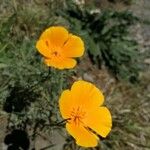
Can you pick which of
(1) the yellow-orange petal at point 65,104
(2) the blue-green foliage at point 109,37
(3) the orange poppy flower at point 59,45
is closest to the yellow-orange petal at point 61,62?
(3) the orange poppy flower at point 59,45

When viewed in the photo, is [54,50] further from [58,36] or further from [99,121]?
[99,121]

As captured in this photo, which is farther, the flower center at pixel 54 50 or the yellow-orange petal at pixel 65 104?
the flower center at pixel 54 50

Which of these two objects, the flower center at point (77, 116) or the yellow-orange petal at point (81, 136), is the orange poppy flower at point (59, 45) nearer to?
the flower center at point (77, 116)

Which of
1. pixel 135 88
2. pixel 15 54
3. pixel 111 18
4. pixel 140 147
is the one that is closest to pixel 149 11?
pixel 111 18

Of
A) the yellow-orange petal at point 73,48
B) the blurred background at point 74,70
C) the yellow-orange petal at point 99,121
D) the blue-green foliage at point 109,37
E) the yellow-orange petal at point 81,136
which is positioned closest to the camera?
the yellow-orange petal at point 81,136

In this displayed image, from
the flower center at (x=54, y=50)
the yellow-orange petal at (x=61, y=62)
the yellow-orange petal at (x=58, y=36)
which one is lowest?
the yellow-orange petal at (x=61, y=62)

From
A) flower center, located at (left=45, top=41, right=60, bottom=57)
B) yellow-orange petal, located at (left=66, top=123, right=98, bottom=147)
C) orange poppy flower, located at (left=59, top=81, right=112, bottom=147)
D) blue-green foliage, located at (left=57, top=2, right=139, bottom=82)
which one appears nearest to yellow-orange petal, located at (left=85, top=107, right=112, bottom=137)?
orange poppy flower, located at (left=59, top=81, right=112, bottom=147)

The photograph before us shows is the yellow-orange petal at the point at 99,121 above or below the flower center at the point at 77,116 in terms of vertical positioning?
below

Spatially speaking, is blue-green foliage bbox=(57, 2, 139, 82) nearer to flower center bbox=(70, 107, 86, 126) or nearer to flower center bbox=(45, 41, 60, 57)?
flower center bbox=(45, 41, 60, 57)
